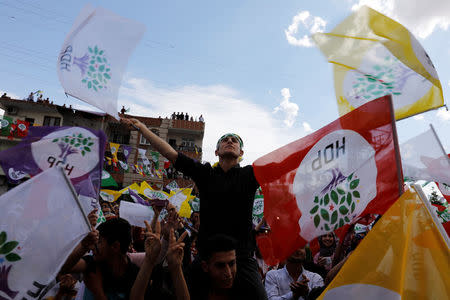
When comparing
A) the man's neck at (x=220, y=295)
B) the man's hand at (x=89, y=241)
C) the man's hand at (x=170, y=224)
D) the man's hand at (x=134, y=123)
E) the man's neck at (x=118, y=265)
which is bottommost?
the man's neck at (x=220, y=295)

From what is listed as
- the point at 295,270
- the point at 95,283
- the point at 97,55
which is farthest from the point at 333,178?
the point at 97,55

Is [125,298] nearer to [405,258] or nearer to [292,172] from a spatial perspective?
[292,172]

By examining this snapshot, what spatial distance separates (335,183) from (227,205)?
863 mm

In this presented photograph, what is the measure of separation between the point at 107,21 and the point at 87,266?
2684mm

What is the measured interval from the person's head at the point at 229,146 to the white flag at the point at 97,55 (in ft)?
3.98

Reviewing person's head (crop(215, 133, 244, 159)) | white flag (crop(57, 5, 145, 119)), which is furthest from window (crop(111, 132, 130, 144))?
person's head (crop(215, 133, 244, 159))

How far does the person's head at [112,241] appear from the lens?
296 centimetres

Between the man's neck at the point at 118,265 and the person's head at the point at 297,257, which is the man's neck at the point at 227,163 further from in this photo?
the person's head at the point at 297,257

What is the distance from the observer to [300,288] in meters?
3.43

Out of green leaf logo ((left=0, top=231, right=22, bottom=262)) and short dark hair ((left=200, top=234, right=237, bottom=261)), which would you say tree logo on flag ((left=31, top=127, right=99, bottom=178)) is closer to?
green leaf logo ((left=0, top=231, right=22, bottom=262))

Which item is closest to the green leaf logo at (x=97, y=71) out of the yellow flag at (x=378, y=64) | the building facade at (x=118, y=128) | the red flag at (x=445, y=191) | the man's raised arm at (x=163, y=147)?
the man's raised arm at (x=163, y=147)

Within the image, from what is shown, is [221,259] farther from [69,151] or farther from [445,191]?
[445,191]

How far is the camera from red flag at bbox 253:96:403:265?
2.52 meters

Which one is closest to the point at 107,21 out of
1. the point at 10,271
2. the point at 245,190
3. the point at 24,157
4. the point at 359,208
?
the point at 24,157
